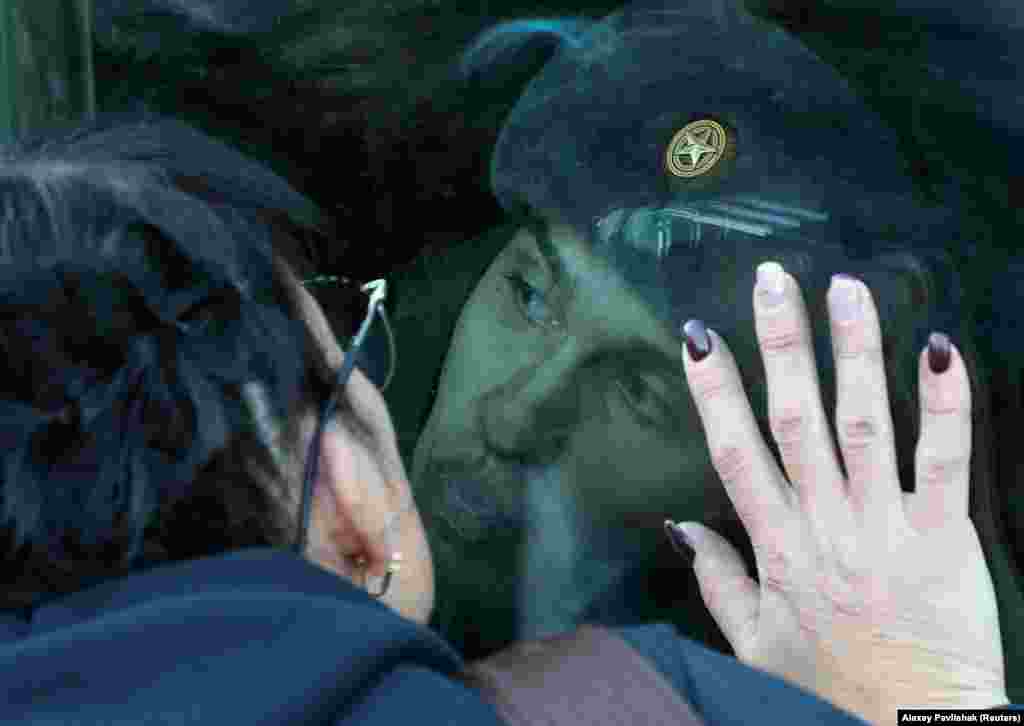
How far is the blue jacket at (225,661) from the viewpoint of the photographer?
0.70 metres

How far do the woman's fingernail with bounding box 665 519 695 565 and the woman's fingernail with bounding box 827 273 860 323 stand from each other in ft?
1.13

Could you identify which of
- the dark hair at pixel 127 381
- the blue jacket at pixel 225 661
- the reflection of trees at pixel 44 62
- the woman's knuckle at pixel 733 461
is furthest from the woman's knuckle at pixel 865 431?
the reflection of trees at pixel 44 62

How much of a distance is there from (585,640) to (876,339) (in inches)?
16.8

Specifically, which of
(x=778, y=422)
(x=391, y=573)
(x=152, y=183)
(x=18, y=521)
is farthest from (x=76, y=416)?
(x=778, y=422)

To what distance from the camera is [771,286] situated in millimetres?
1089

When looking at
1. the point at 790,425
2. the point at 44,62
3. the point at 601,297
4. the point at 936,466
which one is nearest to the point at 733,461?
the point at 790,425

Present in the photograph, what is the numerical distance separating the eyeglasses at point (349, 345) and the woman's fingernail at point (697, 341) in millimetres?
292

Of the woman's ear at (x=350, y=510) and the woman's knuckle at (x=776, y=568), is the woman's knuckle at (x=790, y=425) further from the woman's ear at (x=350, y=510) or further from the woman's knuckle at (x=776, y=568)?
the woman's ear at (x=350, y=510)

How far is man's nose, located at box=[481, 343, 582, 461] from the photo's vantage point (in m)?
1.38

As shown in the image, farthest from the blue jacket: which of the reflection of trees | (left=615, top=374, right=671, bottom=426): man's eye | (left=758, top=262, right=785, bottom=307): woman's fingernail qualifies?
the reflection of trees

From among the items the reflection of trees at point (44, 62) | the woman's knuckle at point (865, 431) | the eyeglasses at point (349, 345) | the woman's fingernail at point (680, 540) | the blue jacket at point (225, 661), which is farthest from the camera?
the reflection of trees at point (44, 62)

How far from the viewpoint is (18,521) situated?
2.56 ft

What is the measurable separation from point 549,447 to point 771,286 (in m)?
0.41

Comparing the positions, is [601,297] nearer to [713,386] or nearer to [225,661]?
[713,386]
